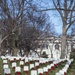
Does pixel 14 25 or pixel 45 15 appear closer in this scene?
pixel 14 25

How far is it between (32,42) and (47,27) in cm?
399

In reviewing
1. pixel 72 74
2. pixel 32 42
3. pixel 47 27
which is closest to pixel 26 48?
pixel 32 42

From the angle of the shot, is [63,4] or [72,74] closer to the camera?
[72,74]

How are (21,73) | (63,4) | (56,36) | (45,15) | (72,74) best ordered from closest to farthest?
(21,73) → (72,74) → (63,4) → (45,15) → (56,36)

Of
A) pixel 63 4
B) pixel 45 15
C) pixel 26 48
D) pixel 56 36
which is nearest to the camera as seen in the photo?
pixel 63 4

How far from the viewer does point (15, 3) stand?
24.9 metres

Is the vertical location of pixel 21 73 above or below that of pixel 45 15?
below

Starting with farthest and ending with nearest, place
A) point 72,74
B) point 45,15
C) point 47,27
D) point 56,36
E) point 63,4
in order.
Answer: point 56,36, point 47,27, point 45,15, point 63,4, point 72,74

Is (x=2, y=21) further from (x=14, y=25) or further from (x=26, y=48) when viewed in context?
(x=26, y=48)

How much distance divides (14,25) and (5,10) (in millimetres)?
1957

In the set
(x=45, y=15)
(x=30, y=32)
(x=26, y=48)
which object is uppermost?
(x=45, y=15)

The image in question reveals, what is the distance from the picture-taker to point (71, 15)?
2508cm

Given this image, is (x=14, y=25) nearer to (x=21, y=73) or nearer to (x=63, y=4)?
(x=63, y=4)

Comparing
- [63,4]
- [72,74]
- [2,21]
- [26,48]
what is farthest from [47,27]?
[72,74]
